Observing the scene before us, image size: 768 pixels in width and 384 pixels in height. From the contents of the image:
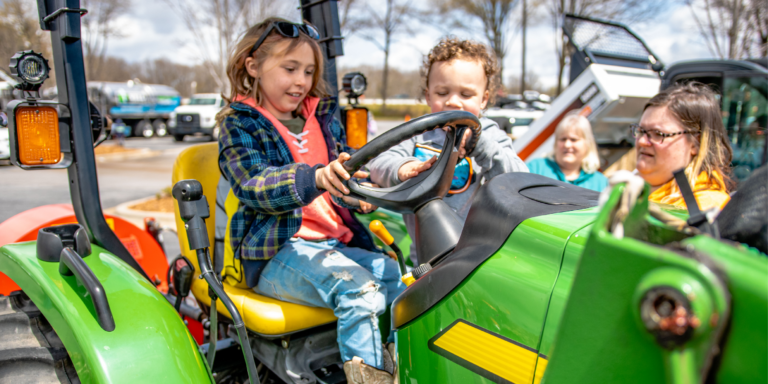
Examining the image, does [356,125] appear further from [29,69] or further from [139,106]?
[139,106]

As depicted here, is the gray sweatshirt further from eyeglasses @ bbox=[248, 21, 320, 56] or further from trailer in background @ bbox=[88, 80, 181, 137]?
trailer in background @ bbox=[88, 80, 181, 137]

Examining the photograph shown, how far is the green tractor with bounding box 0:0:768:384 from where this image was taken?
0.54 m

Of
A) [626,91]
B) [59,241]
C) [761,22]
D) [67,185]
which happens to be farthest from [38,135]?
[761,22]

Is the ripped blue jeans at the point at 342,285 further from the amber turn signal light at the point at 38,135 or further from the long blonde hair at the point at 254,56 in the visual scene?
the amber turn signal light at the point at 38,135

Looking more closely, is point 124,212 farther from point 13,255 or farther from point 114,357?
point 114,357

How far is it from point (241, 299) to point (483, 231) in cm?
100

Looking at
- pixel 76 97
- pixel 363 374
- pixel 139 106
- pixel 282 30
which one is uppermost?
pixel 139 106

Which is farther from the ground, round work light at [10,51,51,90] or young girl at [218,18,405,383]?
round work light at [10,51,51,90]

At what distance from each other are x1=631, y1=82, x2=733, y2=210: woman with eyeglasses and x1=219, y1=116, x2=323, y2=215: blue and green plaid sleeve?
1.32 meters

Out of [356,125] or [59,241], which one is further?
[356,125]

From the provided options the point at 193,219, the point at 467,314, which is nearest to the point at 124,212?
the point at 193,219

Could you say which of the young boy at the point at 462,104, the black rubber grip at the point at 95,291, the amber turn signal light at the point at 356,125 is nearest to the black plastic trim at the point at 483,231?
the young boy at the point at 462,104

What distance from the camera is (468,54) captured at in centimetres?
184

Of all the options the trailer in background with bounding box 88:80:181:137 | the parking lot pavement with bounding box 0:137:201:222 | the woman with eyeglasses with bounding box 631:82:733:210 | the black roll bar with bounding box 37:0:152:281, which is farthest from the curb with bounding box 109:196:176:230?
the trailer in background with bounding box 88:80:181:137
